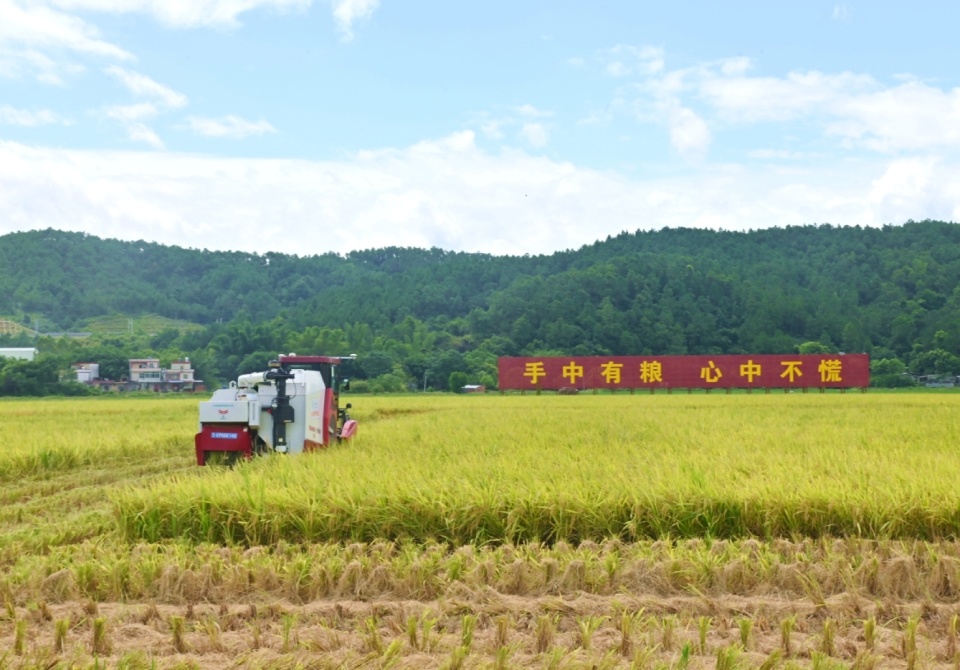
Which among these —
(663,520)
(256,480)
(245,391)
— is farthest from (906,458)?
(245,391)

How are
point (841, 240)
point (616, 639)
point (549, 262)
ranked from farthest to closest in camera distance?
1. point (549, 262)
2. point (841, 240)
3. point (616, 639)


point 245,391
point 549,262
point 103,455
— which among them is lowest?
point 103,455

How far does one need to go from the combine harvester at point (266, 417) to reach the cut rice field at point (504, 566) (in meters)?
1.65

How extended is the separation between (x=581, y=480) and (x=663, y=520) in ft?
3.05

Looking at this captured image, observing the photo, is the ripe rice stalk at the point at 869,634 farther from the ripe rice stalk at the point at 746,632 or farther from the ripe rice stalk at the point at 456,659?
the ripe rice stalk at the point at 456,659

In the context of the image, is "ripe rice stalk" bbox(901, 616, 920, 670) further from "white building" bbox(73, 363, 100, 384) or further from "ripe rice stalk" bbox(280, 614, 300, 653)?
"white building" bbox(73, 363, 100, 384)

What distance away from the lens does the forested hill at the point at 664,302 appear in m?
69.3

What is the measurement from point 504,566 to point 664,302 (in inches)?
2664

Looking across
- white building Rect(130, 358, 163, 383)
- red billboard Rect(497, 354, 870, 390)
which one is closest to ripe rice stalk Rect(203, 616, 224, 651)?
red billboard Rect(497, 354, 870, 390)

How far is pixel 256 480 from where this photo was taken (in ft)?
25.2

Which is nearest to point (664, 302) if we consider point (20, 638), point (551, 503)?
point (551, 503)

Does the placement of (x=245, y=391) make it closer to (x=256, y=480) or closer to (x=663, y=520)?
(x=256, y=480)

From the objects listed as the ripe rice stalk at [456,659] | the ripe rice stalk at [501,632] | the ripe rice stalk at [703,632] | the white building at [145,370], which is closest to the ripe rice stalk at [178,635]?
the ripe rice stalk at [456,659]

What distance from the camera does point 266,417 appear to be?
37.3ft
